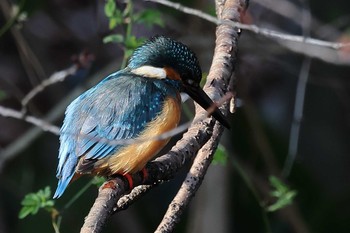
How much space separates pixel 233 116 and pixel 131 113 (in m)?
2.35

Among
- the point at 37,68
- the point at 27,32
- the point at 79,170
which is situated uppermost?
the point at 27,32

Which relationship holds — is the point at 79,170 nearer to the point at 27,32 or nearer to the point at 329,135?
the point at 27,32

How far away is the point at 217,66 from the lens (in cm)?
327

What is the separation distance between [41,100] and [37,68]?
0.95 metres

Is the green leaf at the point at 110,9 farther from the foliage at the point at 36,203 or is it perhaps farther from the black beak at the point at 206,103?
the foliage at the point at 36,203

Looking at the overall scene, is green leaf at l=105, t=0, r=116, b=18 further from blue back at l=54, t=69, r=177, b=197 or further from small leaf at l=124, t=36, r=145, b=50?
blue back at l=54, t=69, r=177, b=197

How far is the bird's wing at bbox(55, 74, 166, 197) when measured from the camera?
3.21 metres

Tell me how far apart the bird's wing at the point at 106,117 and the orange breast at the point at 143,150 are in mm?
24

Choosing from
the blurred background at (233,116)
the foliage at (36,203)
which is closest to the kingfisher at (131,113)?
the foliage at (36,203)

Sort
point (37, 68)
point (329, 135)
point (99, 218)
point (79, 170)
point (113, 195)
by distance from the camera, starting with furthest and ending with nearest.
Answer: point (329, 135) < point (37, 68) < point (79, 170) < point (113, 195) < point (99, 218)

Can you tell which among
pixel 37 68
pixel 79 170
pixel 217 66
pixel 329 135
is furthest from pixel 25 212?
pixel 329 135

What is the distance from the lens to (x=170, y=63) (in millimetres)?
3438

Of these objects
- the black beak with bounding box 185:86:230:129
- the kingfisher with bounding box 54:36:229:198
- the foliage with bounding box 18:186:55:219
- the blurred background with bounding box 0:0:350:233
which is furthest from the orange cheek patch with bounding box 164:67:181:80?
the blurred background with bounding box 0:0:350:233

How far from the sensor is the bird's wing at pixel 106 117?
3205mm
